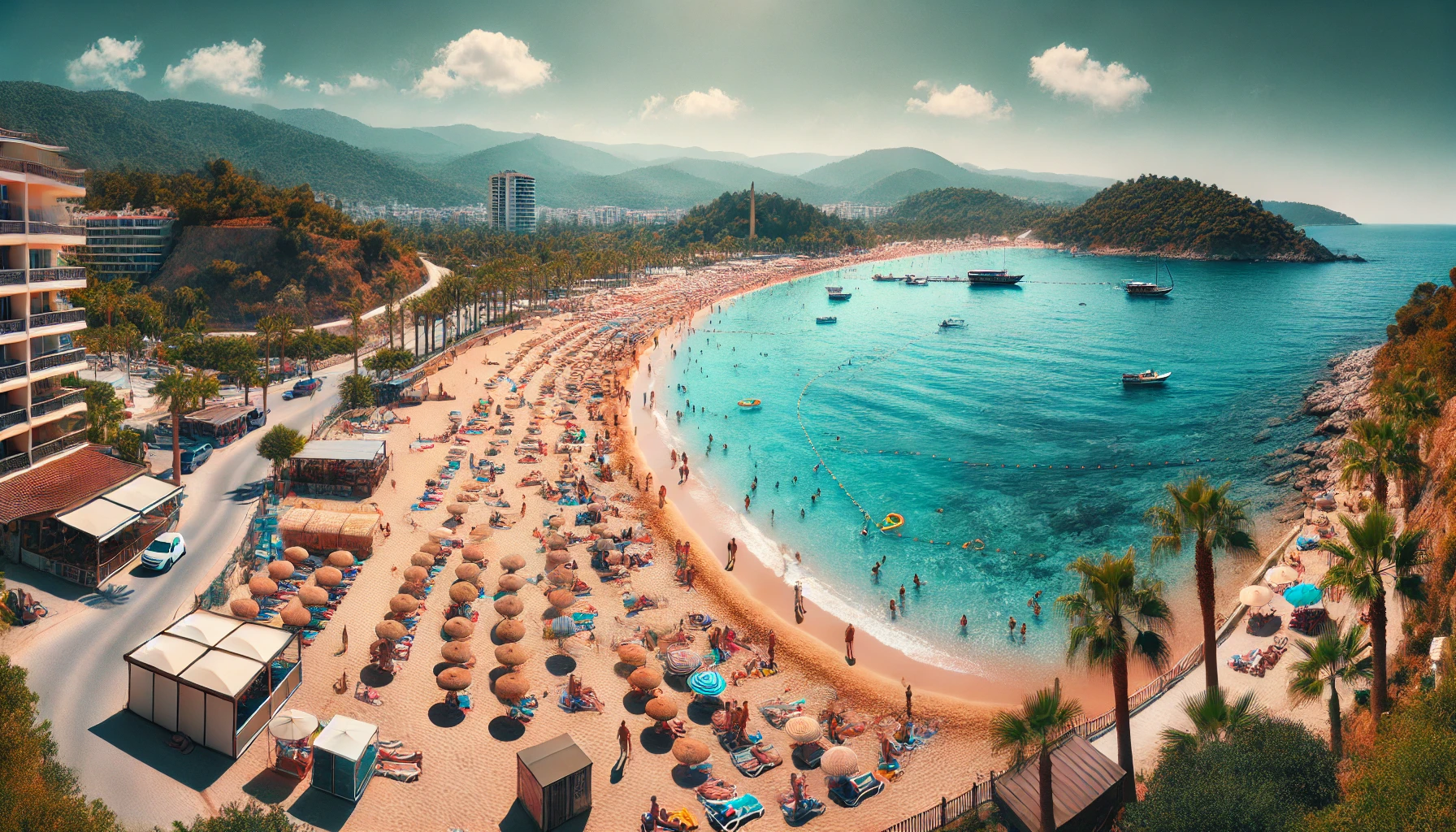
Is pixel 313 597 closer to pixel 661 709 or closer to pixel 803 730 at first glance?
pixel 661 709

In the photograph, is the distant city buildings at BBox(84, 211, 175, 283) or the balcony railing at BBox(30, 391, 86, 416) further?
the distant city buildings at BBox(84, 211, 175, 283)


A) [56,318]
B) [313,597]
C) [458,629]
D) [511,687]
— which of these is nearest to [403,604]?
[458,629]

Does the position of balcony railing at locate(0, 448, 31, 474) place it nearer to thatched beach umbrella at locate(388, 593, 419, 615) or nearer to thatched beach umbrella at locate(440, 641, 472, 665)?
thatched beach umbrella at locate(388, 593, 419, 615)

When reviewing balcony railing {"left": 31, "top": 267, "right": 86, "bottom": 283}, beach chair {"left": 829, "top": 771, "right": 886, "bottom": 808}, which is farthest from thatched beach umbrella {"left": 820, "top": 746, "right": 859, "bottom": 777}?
balcony railing {"left": 31, "top": 267, "right": 86, "bottom": 283}

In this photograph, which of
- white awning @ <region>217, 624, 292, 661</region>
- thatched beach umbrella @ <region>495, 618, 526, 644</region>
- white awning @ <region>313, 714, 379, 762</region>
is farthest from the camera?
thatched beach umbrella @ <region>495, 618, 526, 644</region>

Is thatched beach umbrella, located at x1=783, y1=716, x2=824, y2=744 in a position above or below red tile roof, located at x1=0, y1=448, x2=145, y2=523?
below

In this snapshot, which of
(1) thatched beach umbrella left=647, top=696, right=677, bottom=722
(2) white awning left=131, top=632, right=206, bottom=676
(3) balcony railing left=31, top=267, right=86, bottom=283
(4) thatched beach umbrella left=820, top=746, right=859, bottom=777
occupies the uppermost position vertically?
(3) balcony railing left=31, top=267, right=86, bottom=283
